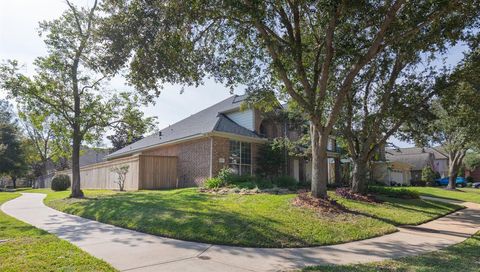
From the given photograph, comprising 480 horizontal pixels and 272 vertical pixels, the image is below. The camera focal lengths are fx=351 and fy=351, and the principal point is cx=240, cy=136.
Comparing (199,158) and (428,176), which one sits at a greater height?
(199,158)

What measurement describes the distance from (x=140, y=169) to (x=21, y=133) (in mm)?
41416

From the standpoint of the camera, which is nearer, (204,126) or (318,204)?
(318,204)

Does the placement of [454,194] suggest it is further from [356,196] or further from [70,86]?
[70,86]

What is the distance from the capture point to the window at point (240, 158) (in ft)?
70.0

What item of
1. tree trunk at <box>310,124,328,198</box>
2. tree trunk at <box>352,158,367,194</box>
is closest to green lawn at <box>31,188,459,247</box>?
tree trunk at <box>310,124,328,198</box>

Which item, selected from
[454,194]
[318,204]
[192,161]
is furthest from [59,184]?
[454,194]

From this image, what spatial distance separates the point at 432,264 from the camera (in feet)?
19.9

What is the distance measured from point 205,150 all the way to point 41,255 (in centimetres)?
1498

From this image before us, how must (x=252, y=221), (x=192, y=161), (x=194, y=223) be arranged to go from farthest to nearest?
(x=192, y=161) → (x=252, y=221) → (x=194, y=223)

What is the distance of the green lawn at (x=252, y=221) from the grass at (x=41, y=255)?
2078 mm

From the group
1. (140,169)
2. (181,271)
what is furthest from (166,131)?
(181,271)

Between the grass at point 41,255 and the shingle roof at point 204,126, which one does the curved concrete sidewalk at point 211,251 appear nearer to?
the grass at point 41,255

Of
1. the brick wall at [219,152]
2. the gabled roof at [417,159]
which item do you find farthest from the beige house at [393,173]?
the brick wall at [219,152]

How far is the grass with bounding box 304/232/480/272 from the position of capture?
222 inches
